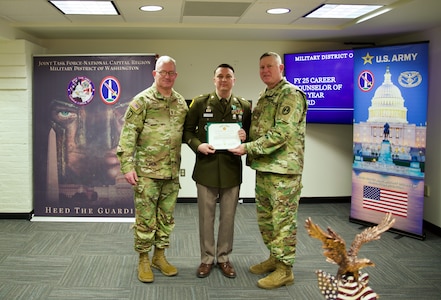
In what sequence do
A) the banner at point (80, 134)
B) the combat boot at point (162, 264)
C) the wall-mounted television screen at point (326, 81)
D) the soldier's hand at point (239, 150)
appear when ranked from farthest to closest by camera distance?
the wall-mounted television screen at point (326, 81), the banner at point (80, 134), the combat boot at point (162, 264), the soldier's hand at point (239, 150)

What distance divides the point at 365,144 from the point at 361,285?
132 inches

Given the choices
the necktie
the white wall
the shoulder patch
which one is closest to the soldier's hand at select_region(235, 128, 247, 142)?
the necktie

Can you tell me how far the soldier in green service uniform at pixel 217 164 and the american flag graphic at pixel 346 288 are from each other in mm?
1625

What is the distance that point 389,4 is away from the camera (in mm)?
3600

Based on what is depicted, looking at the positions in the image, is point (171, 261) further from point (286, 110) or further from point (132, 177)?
point (286, 110)

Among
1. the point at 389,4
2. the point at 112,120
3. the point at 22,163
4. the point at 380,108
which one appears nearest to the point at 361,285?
the point at 389,4

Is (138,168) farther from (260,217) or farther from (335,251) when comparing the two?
(335,251)

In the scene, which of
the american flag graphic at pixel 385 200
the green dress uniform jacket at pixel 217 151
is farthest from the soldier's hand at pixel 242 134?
the american flag graphic at pixel 385 200

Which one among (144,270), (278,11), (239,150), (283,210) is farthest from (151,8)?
(144,270)

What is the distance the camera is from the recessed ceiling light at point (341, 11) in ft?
12.4

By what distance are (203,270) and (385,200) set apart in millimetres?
2347

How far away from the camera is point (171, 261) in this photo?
3.59m

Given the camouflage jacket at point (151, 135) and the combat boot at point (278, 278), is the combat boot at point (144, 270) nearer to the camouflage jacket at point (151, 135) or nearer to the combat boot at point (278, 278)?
the camouflage jacket at point (151, 135)

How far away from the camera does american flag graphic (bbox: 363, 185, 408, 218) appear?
439 centimetres
